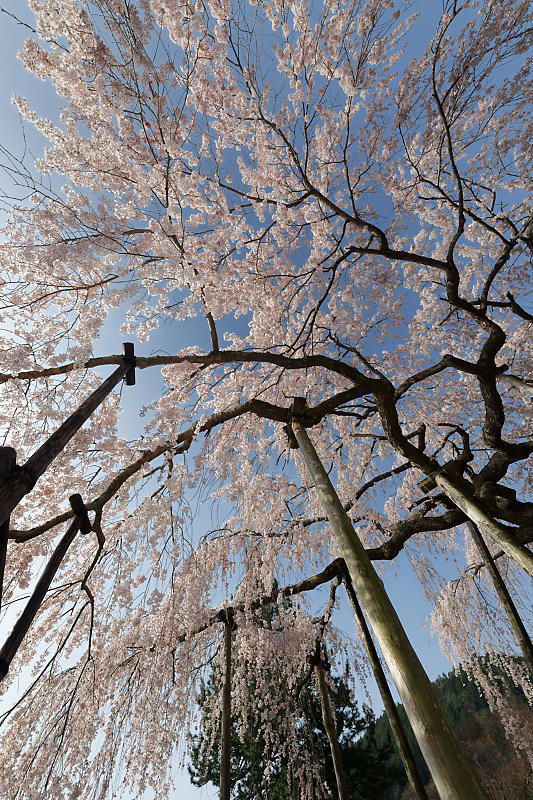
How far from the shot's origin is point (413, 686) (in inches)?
63.9

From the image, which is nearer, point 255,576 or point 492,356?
point 492,356

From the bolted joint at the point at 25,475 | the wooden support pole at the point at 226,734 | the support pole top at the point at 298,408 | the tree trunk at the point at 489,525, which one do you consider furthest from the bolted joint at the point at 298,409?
the wooden support pole at the point at 226,734

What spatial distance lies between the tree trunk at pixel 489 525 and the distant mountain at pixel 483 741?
2706 millimetres

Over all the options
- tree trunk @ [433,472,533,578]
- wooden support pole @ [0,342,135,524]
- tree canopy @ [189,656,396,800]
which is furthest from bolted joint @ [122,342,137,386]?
tree canopy @ [189,656,396,800]

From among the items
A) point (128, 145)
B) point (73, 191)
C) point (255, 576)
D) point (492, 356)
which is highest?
point (128, 145)

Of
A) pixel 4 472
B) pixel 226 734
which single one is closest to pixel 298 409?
pixel 4 472

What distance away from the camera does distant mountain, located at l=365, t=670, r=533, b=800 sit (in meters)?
9.98

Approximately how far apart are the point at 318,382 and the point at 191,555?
3.95 m

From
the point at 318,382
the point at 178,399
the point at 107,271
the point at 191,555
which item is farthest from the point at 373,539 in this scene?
the point at 107,271

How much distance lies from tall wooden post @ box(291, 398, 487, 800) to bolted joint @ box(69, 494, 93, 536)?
1.71m

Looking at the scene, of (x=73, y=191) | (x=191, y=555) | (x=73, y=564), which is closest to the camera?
(x=73, y=191)

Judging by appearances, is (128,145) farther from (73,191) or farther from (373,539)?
(373,539)

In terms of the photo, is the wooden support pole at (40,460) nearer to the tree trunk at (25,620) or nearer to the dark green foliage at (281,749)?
the tree trunk at (25,620)

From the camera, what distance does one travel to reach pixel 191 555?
4.19m
